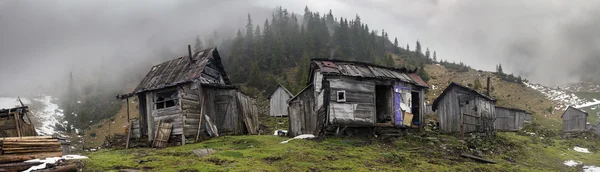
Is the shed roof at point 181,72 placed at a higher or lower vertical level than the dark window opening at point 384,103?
higher

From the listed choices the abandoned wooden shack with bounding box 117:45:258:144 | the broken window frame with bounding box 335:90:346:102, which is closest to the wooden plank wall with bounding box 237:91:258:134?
the abandoned wooden shack with bounding box 117:45:258:144

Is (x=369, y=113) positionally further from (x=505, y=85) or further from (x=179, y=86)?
(x=505, y=85)

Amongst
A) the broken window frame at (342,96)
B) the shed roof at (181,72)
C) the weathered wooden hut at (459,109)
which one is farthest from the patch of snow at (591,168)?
the shed roof at (181,72)

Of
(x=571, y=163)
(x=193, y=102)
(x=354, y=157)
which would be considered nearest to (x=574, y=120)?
(x=571, y=163)

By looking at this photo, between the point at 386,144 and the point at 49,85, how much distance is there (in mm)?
135617

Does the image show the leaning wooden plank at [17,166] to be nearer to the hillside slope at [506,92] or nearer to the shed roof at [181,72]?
the shed roof at [181,72]

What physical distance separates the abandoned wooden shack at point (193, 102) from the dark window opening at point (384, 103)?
9191 millimetres

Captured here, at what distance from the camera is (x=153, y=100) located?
81.2 feet

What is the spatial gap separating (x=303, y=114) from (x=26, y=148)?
14.4 m

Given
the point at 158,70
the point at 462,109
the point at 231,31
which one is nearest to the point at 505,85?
the point at 462,109

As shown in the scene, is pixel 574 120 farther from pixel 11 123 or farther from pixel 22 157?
pixel 11 123

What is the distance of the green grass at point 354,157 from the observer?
43.9 feet

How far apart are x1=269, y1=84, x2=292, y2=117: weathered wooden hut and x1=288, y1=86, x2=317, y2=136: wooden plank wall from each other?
21854 mm

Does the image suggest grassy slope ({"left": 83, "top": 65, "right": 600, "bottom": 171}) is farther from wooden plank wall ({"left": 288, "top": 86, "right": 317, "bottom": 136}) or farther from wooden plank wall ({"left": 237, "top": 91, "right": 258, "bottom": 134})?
wooden plank wall ({"left": 237, "top": 91, "right": 258, "bottom": 134})
